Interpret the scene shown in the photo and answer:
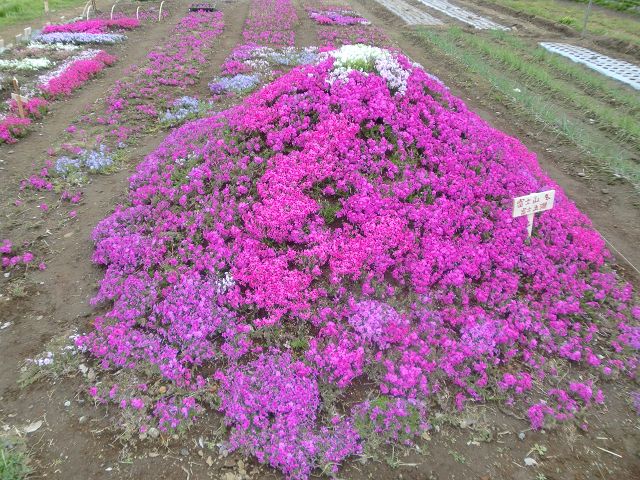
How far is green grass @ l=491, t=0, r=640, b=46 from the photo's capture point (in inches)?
966

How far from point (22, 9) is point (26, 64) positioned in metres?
15.4

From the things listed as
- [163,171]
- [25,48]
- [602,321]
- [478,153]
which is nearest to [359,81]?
[478,153]

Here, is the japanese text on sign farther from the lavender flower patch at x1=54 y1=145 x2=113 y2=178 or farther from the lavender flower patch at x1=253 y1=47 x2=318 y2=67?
the lavender flower patch at x1=253 y1=47 x2=318 y2=67

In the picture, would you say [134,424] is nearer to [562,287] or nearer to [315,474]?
[315,474]

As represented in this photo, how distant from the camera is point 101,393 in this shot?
547 centimetres

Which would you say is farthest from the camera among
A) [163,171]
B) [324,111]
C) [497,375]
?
[163,171]

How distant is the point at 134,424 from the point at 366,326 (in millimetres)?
3179

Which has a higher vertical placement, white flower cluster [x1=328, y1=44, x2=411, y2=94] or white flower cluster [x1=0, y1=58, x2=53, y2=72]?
white flower cluster [x1=328, y1=44, x2=411, y2=94]

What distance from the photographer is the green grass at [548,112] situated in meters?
11.5

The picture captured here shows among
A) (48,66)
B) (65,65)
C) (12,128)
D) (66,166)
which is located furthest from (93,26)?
(66,166)

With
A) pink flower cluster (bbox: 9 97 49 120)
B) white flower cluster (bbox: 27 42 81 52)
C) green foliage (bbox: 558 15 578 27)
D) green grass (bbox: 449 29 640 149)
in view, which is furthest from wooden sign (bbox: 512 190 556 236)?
green foliage (bbox: 558 15 578 27)

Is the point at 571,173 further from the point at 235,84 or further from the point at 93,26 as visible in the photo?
the point at 93,26

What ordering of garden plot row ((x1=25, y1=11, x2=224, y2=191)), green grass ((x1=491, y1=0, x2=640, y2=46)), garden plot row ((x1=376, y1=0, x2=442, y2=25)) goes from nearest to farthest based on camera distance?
garden plot row ((x1=25, y1=11, x2=224, y2=191)) → green grass ((x1=491, y1=0, x2=640, y2=46)) → garden plot row ((x1=376, y1=0, x2=442, y2=25))

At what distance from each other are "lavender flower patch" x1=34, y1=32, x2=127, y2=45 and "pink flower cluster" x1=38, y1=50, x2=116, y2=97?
7.82 feet
